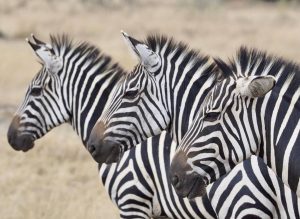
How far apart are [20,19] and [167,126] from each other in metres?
22.7

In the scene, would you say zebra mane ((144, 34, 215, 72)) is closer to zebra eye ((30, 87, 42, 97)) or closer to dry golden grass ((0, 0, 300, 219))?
zebra eye ((30, 87, 42, 97))

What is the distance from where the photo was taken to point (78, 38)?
2566cm

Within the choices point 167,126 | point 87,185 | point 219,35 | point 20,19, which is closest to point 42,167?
point 87,185

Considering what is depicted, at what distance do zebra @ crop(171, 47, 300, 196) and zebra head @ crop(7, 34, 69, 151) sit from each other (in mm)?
2779

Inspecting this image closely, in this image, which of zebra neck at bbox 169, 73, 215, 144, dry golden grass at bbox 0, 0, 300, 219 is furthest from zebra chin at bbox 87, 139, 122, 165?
dry golden grass at bbox 0, 0, 300, 219

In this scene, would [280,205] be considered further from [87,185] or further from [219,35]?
[219,35]

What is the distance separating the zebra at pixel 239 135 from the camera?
5863 millimetres

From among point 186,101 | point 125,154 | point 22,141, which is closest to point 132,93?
point 186,101

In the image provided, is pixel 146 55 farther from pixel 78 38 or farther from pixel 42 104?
pixel 78 38

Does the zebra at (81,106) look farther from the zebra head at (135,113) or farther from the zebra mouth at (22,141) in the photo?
the zebra head at (135,113)

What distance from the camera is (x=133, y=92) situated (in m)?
7.05

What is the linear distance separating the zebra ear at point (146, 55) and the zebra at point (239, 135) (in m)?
1.18

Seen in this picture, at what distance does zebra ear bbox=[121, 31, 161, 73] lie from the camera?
7.09 metres

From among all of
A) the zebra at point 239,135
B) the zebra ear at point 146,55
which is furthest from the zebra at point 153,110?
the zebra at point 239,135
